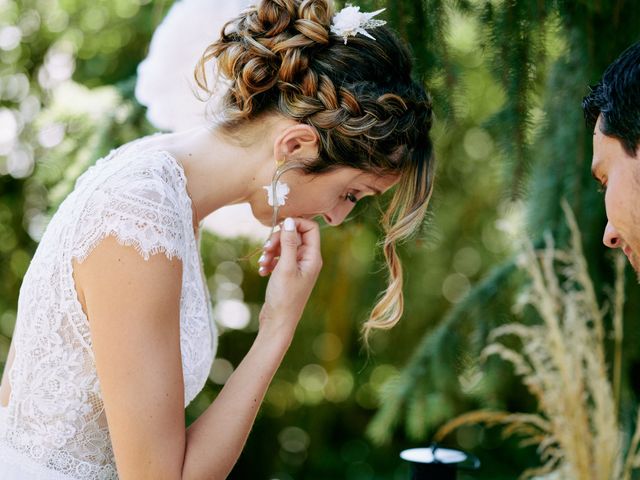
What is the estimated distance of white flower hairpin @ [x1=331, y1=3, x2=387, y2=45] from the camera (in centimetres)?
162

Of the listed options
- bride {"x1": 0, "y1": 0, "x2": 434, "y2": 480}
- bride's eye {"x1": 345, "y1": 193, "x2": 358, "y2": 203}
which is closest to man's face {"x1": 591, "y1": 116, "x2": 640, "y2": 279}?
bride {"x1": 0, "y1": 0, "x2": 434, "y2": 480}

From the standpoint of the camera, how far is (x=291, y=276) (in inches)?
62.8

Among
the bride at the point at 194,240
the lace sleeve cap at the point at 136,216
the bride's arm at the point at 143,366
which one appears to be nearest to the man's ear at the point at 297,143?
the bride at the point at 194,240

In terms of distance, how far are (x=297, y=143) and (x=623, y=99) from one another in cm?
60

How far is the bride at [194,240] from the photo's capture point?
53.7 inches

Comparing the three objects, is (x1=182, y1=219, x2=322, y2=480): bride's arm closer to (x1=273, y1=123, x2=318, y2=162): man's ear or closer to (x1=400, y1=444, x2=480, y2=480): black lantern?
(x1=273, y1=123, x2=318, y2=162): man's ear

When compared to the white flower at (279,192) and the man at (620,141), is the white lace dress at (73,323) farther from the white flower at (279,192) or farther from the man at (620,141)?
the man at (620,141)

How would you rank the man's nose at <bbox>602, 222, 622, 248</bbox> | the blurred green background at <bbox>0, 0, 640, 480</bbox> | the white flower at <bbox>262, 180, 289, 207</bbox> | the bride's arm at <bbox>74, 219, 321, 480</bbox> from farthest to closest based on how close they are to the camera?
the blurred green background at <bbox>0, 0, 640, 480</bbox>, the white flower at <bbox>262, 180, 289, 207</bbox>, the man's nose at <bbox>602, 222, 622, 248</bbox>, the bride's arm at <bbox>74, 219, 321, 480</bbox>

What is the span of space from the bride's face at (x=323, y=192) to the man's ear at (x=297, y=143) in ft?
0.11

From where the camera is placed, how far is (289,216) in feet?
5.65

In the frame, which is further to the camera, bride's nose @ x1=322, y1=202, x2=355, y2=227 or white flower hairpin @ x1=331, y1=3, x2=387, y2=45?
bride's nose @ x1=322, y1=202, x2=355, y2=227

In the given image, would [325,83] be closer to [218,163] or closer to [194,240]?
[218,163]

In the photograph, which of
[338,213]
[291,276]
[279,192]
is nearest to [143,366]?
[291,276]

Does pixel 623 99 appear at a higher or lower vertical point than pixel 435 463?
higher
